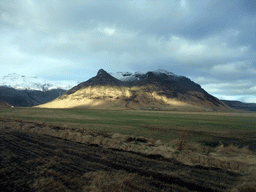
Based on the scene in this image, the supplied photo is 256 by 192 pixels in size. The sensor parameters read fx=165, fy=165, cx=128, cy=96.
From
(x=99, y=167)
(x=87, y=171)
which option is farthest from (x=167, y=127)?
(x=87, y=171)

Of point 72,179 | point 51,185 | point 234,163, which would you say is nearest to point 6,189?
point 51,185

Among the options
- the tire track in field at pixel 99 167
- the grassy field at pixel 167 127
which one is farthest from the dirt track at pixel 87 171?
the grassy field at pixel 167 127

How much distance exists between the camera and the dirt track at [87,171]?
24.4 feet

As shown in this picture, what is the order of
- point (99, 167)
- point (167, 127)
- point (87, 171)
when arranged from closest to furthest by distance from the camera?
point (87, 171) < point (99, 167) < point (167, 127)

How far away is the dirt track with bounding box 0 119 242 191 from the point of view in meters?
7.43

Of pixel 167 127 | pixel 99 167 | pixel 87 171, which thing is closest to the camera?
pixel 87 171

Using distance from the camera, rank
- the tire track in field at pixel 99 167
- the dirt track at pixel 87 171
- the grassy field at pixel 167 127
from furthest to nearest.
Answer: the grassy field at pixel 167 127 → the tire track in field at pixel 99 167 → the dirt track at pixel 87 171

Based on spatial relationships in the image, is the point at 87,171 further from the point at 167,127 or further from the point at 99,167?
the point at 167,127

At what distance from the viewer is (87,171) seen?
29.2ft

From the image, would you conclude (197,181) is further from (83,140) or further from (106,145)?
(83,140)

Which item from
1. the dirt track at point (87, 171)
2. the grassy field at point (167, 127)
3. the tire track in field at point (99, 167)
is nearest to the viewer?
the dirt track at point (87, 171)

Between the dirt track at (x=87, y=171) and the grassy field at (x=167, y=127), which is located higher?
the dirt track at (x=87, y=171)

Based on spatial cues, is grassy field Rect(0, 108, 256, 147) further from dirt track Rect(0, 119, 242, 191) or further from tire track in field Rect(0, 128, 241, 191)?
dirt track Rect(0, 119, 242, 191)

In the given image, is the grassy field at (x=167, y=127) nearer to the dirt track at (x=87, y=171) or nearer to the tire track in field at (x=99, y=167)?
the tire track in field at (x=99, y=167)
